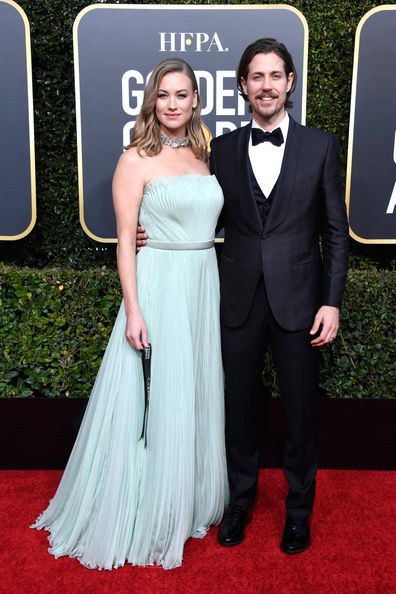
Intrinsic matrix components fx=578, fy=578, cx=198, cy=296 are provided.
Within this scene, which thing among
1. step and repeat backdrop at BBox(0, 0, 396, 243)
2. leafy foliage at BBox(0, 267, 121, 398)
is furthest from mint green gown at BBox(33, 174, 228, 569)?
step and repeat backdrop at BBox(0, 0, 396, 243)

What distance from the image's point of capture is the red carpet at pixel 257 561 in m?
2.01

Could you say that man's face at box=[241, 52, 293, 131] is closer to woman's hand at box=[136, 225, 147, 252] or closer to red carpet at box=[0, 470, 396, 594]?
woman's hand at box=[136, 225, 147, 252]

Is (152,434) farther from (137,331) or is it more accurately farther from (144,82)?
(144,82)

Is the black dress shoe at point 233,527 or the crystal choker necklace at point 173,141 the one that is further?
the black dress shoe at point 233,527

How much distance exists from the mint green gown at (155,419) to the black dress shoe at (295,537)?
39 cm

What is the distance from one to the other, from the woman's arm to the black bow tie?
422 millimetres

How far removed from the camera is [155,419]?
2143 millimetres

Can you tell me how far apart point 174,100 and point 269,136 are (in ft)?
1.16

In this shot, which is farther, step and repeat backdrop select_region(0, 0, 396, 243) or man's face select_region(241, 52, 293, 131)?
step and repeat backdrop select_region(0, 0, 396, 243)

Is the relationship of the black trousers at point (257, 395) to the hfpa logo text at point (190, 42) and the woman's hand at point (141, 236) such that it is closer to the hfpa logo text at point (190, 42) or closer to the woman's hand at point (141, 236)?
the woman's hand at point (141, 236)

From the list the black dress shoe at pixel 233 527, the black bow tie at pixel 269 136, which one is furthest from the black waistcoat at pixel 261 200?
the black dress shoe at pixel 233 527

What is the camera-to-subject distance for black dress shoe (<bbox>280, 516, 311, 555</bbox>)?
7.24ft

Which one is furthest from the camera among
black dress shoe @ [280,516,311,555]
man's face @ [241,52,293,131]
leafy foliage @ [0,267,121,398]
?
leafy foliage @ [0,267,121,398]

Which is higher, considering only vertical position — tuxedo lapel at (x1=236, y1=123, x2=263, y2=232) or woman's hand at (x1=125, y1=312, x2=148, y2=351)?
tuxedo lapel at (x1=236, y1=123, x2=263, y2=232)
